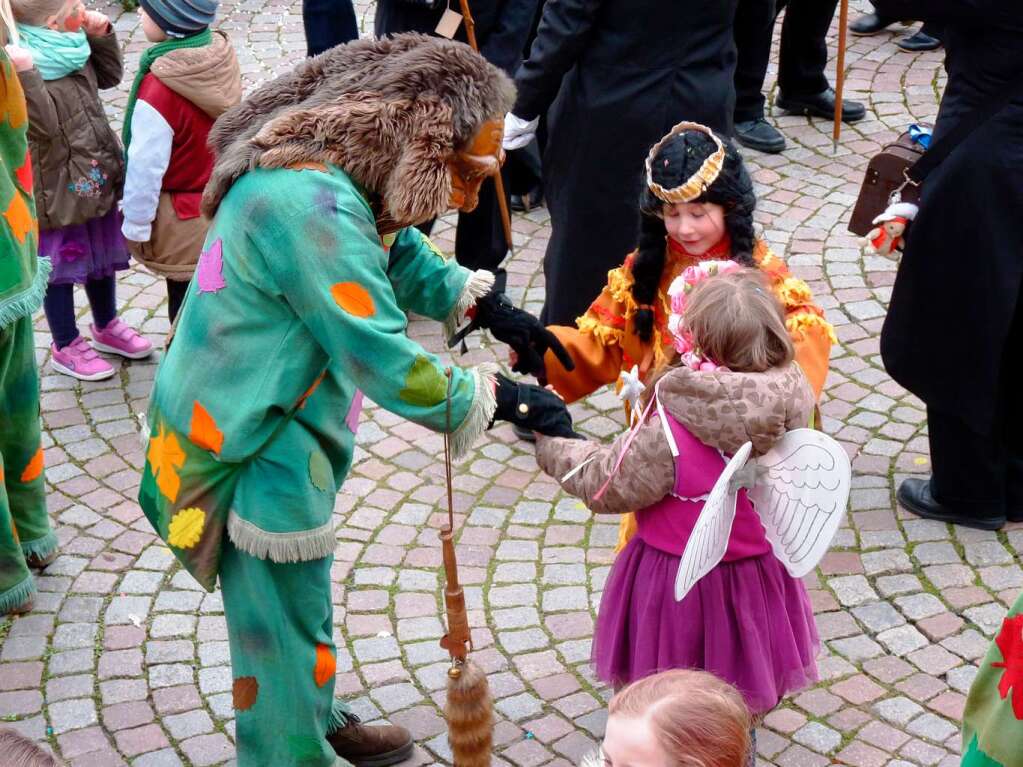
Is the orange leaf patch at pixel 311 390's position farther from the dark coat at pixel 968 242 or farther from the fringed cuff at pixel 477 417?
the dark coat at pixel 968 242

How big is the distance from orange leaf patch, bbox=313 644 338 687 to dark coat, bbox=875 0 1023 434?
2.37 meters

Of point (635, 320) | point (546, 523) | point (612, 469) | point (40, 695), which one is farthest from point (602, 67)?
point (40, 695)

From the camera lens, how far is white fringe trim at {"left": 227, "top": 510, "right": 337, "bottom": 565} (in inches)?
132

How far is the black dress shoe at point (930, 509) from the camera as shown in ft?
16.3

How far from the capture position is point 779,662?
12.0 feet

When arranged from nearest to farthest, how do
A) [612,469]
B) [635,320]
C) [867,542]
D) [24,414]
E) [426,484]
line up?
[612,469], [635,320], [24,414], [867,542], [426,484]

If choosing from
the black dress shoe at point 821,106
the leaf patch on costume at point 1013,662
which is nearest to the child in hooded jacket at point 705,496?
the leaf patch on costume at point 1013,662

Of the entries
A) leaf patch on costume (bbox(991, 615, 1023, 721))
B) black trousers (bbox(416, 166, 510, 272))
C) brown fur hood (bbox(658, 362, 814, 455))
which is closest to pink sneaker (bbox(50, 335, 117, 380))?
black trousers (bbox(416, 166, 510, 272))

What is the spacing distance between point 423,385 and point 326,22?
4.58m

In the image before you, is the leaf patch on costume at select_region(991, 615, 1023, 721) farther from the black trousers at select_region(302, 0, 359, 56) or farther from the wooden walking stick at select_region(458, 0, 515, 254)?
the black trousers at select_region(302, 0, 359, 56)

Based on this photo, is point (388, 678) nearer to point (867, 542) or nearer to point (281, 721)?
point (281, 721)

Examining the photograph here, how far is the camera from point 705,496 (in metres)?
3.46

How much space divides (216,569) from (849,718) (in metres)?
1.94

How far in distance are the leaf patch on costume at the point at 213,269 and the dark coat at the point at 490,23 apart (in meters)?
3.13
